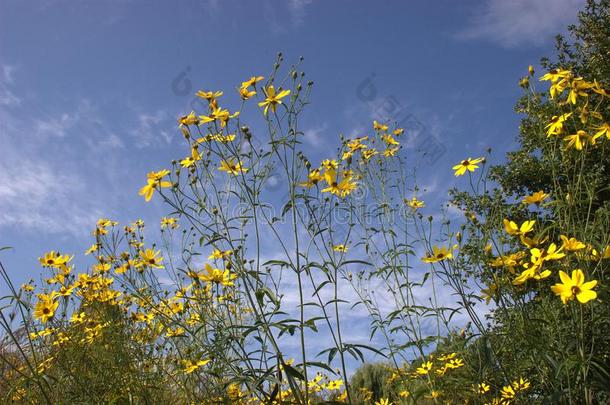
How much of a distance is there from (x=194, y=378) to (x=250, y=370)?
1.38 meters

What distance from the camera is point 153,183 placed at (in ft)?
9.71

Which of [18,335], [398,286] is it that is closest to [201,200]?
[398,286]

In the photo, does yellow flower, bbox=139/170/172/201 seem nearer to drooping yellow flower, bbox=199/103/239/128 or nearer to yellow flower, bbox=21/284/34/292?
drooping yellow flower, bbox=199/103/239/128

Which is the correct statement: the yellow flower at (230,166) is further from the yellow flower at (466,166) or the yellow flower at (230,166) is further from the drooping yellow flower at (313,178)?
the yellow flower at (466,166)

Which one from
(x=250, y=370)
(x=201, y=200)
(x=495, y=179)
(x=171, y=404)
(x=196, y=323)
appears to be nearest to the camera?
(x=250, y=370)

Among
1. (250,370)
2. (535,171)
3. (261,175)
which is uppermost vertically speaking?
(535,171)

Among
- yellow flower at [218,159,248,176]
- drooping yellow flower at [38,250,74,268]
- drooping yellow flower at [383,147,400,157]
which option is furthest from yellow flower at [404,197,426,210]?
drooping yellow flower at [38,250,74,268]

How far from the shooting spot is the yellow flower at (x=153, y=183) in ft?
9.68

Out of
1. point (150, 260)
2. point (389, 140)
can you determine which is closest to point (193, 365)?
point (150, 260)

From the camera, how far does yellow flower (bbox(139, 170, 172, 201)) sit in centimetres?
295

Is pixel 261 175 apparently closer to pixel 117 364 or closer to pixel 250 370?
pixel 250 370

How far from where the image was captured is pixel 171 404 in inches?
154

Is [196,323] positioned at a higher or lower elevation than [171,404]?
higher

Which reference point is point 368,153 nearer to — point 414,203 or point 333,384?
point 414,203
